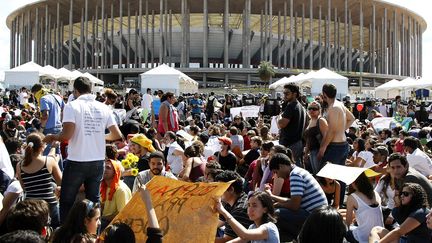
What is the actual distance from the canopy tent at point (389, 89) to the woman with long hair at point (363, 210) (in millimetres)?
24061

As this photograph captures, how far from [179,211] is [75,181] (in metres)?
1.58

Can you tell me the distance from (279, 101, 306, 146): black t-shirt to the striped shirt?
7.84 feet

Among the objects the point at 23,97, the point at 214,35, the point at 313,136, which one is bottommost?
the point at 313,136

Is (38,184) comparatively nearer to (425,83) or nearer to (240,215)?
(240,215)

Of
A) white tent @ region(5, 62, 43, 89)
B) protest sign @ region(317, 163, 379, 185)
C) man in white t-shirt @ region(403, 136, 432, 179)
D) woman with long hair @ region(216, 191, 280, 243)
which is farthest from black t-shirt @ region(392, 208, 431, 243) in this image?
white tent @ region(5, 62, 43, 89)

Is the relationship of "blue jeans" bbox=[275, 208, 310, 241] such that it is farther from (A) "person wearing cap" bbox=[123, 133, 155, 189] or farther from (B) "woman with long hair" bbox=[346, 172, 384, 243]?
(A) "person wearing cap" bbox=[123, 133, 155, 189]

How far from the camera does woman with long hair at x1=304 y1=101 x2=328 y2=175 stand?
8125 millimetres

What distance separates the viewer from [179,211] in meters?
4.55

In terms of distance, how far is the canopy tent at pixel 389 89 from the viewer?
99.0 ft

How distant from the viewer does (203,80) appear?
5994 cm

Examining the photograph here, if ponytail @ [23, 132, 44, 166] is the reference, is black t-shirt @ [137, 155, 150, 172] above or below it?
below

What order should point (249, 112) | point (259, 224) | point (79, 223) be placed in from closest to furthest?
point (79, 223), point (259, 224), point (249, 112)

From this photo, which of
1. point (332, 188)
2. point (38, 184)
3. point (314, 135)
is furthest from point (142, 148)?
point (332, 188)

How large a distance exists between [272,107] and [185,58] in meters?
44.9
